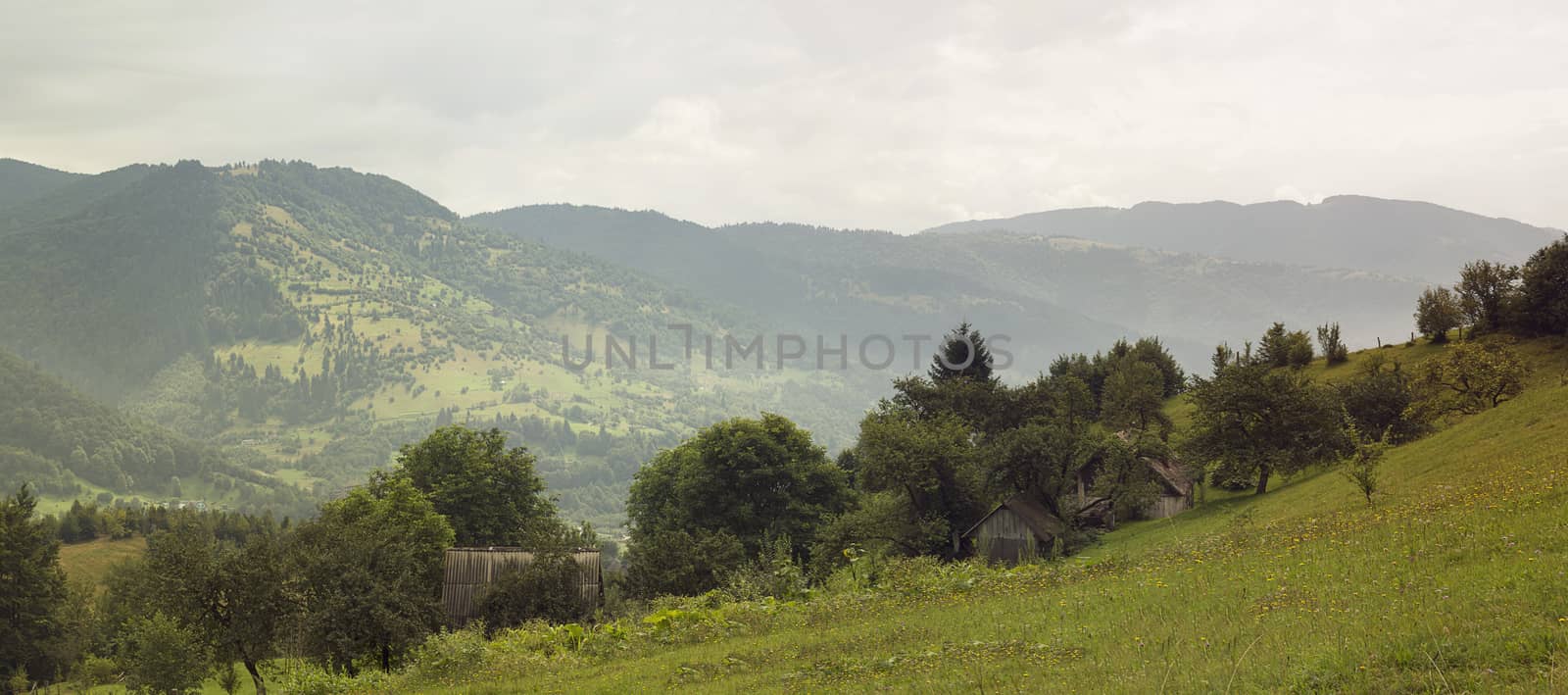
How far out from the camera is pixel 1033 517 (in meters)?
52.2

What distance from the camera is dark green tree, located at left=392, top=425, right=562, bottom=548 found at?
6372 cm

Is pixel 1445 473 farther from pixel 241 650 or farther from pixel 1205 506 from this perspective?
pixel 241 650

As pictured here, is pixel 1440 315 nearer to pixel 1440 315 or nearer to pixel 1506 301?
pixel 1440 315

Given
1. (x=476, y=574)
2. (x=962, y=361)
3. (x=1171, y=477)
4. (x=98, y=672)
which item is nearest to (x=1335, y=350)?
(x=1171, y=477)

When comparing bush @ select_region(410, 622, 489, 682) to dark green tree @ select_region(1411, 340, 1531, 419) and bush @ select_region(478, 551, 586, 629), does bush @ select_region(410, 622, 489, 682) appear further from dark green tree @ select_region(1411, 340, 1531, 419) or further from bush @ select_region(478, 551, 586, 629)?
dark green tree @ select_region(1411, 340, 1531, 419)

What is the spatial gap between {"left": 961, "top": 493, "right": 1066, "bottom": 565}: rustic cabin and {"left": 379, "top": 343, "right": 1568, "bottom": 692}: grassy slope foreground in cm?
2473

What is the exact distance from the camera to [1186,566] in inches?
736

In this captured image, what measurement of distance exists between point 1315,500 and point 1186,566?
690 inches

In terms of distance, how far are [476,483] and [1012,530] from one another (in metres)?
37.3

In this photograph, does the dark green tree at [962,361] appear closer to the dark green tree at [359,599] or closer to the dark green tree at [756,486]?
the dark green tree at [756,486]

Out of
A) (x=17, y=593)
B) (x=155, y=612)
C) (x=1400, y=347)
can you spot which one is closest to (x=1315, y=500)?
(x=1400, y=347)

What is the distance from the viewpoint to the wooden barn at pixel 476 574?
40.8 m

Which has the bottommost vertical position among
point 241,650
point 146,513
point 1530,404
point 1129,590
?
point 146,513

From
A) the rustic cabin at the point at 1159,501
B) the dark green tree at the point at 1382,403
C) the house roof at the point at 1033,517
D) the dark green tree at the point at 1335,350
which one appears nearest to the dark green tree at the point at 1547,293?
the dark green tree at the point at 1382,403
